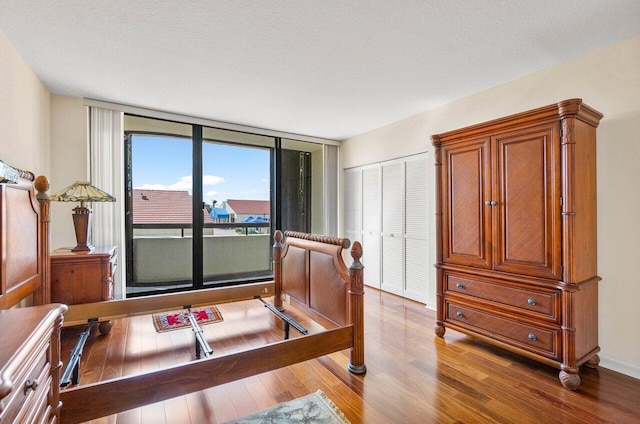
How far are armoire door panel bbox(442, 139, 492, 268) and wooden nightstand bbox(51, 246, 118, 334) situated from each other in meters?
3.03

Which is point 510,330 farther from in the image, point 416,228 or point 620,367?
point 416,228

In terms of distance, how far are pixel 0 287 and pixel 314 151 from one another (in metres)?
4.34

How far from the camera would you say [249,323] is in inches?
123

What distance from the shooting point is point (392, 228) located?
432 centimetres

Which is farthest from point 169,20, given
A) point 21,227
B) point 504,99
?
point 504,99

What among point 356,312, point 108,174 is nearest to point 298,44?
point 356,312

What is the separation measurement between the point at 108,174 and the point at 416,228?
3.70m

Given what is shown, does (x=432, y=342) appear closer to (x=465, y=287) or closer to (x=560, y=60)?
(x=465, y=287)

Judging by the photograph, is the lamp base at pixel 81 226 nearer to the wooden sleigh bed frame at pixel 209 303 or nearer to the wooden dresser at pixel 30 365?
the wooden sleigh bed frame at pixel 209 303

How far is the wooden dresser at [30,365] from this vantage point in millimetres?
835

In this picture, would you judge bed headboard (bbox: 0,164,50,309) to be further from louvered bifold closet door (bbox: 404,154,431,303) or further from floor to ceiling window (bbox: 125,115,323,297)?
louvered bifold closet door (bbox: 404,154,431,303)

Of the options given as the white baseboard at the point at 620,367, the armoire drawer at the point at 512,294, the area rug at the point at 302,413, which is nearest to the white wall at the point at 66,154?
the area rug at the point at 302,413

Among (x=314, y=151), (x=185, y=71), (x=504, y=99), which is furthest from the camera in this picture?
(x=314, y=151)

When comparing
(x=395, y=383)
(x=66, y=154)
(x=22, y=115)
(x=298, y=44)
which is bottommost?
(x=395, y=383)
